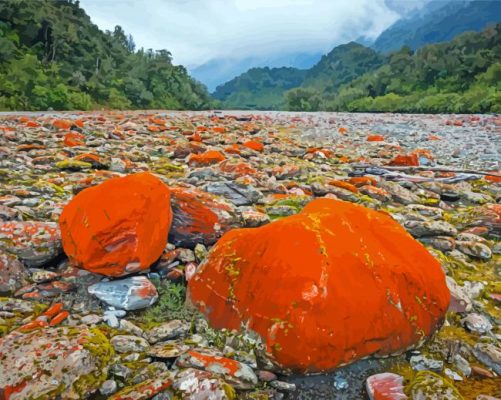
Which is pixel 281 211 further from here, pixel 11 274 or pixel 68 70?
pixel 68 70

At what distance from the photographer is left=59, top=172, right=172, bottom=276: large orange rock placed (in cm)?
345

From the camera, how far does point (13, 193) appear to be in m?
5.60

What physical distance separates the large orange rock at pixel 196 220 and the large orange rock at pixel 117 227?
0.93 ft

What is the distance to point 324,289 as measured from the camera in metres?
2.81

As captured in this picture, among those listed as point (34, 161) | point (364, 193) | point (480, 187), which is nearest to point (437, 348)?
point (364, 193)

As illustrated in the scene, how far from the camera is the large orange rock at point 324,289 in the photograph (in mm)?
2684

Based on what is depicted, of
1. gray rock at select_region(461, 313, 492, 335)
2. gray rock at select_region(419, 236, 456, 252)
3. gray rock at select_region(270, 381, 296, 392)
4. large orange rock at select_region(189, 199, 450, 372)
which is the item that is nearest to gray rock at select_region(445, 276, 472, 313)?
gray rock at select_region(461, 313, 492, 335)

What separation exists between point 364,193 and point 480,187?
2.91 m

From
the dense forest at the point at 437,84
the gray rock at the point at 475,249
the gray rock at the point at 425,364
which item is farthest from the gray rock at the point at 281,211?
the dense forest at the point at 437,84

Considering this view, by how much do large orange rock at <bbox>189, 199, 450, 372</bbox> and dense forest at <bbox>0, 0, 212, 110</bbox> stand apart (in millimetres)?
25257

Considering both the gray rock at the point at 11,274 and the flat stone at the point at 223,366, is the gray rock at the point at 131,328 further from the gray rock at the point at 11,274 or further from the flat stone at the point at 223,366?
the gray rock at the point at 11,274

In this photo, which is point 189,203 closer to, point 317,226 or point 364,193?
point 317,226

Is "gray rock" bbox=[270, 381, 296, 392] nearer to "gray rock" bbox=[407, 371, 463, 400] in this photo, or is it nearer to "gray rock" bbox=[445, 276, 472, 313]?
"gray rock" bbox=[407, 371, 463, 400]

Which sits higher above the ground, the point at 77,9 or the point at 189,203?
the point at 77,9
